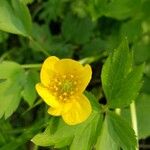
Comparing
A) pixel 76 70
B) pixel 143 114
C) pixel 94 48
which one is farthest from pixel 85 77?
pixel 94 48

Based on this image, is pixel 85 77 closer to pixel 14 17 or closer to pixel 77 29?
pixel 14 17

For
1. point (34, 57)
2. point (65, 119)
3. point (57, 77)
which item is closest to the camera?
point (65, 119)

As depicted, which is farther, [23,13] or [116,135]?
[23,13]

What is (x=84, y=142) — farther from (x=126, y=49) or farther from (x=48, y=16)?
(x=48, y=16)

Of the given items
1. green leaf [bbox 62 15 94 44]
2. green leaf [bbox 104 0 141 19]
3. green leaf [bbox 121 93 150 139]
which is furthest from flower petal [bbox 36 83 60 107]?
green leaf [bbox 62 15 94 44]

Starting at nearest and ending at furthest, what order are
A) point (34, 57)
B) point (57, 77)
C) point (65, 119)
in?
Result: point (65, 119)
point (57, 77)
point (34, 57)

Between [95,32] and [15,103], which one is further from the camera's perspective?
[95,32]

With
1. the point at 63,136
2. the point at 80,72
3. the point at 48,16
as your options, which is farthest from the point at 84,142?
the point at 48,16

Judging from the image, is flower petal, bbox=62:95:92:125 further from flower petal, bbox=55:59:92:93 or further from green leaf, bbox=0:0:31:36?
green leaf, bbox=0:0:31:36
